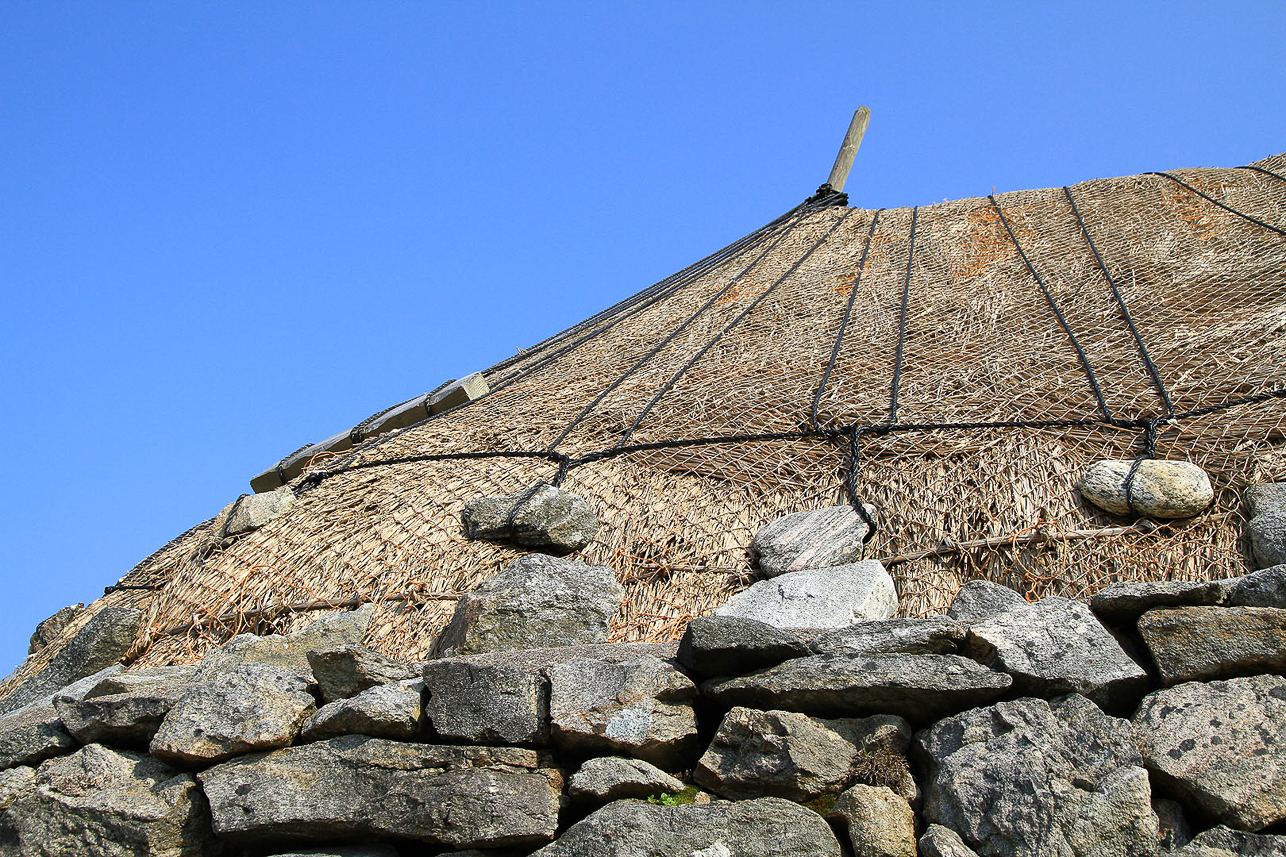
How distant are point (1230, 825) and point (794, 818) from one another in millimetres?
970

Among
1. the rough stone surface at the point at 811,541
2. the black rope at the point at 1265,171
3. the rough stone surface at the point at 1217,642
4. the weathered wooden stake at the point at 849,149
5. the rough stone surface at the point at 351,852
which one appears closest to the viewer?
the rough stone surface at the point at 1217,642

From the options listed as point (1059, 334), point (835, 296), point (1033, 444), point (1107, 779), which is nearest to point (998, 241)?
point (835, 296)

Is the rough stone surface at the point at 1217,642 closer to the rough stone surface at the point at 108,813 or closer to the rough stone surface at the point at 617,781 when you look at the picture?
the rough stone surface at the point at 617,781

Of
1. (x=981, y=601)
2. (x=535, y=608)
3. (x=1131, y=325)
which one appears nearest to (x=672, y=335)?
(x=1131, y=325)

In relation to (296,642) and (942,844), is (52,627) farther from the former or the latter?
(942,844)

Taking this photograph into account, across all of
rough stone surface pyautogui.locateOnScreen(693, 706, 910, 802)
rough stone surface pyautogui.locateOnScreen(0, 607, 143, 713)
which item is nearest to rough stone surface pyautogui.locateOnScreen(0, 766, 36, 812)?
rough stone surface pyautogui.locateOnScreen(0, 607, 143, 713)

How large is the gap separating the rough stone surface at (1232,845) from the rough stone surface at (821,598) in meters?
1.11

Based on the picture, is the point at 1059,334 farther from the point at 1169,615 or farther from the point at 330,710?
the point at 330,710

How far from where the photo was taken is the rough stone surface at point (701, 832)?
7.55 feet

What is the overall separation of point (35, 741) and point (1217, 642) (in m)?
3.53

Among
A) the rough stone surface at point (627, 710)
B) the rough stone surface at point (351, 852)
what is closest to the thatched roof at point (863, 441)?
the rough stone surface at point (627, 710)

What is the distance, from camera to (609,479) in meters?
4.29

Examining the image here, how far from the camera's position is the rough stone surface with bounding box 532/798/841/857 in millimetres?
2303

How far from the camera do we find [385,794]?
2.61 meters
